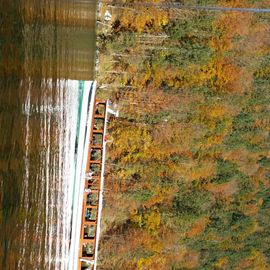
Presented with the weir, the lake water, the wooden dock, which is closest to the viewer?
the lake water

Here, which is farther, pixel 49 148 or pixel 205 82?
pixel 205 82

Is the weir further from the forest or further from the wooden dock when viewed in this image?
the forest

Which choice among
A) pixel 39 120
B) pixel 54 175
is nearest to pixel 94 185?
pixel 54 175

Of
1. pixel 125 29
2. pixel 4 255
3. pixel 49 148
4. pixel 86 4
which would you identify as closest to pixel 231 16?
pixel 125 29

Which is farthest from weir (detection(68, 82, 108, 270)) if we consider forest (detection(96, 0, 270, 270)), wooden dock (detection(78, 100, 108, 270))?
forest (detection(96, 0, 270, 270))

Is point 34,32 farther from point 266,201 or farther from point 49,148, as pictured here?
point 266,201

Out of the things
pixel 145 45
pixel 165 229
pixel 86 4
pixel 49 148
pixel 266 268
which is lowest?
pixel 266 268
